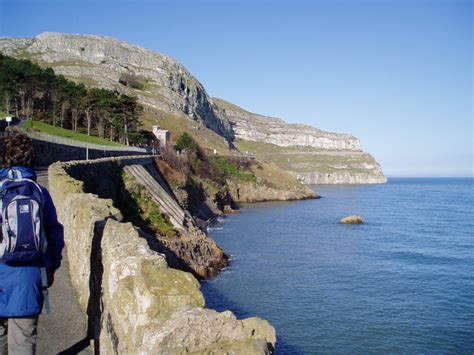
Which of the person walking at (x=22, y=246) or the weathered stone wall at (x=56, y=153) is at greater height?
the weathered stone wall at (x=56, y=153)

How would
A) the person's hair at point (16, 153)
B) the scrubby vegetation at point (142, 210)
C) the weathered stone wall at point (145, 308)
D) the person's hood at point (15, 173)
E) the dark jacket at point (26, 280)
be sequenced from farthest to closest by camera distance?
the scrubby vegetation at point (142, 210) < the person's hair at point (16, 153) < the person's hood at point (15, 173) < the dark jacket at point (26, 280) < the weathered stone wall at point (145, 308)

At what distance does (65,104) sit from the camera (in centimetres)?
6806

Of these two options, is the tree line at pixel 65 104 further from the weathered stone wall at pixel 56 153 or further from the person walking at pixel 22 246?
the person walking at pixel 22 246

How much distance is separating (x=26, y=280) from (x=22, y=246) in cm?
45

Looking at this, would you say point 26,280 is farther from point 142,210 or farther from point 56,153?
point 56,153

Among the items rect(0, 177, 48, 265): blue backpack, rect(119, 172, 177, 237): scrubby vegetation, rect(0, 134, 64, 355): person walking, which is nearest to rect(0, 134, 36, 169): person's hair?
rect(0, 134, 64, 355): person walking

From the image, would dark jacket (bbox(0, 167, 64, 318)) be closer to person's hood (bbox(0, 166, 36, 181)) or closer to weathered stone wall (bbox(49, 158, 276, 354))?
person's hood (bbox(0, 166, 36, 181))

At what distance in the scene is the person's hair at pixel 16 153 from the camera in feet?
16.5

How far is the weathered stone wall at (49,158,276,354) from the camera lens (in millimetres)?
4426

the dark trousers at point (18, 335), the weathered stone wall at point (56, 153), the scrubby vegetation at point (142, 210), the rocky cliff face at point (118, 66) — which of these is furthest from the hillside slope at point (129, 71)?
the dark trousers at point (18, 335)

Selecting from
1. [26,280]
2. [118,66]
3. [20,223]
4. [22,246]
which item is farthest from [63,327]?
[118,66]

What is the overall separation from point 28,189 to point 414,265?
3475 cm

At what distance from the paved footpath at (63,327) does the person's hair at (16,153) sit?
154 inches

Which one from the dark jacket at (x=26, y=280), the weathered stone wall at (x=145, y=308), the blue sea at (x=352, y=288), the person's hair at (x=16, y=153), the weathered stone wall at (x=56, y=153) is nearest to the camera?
the weathered stone wall at (x=145, y=308)
